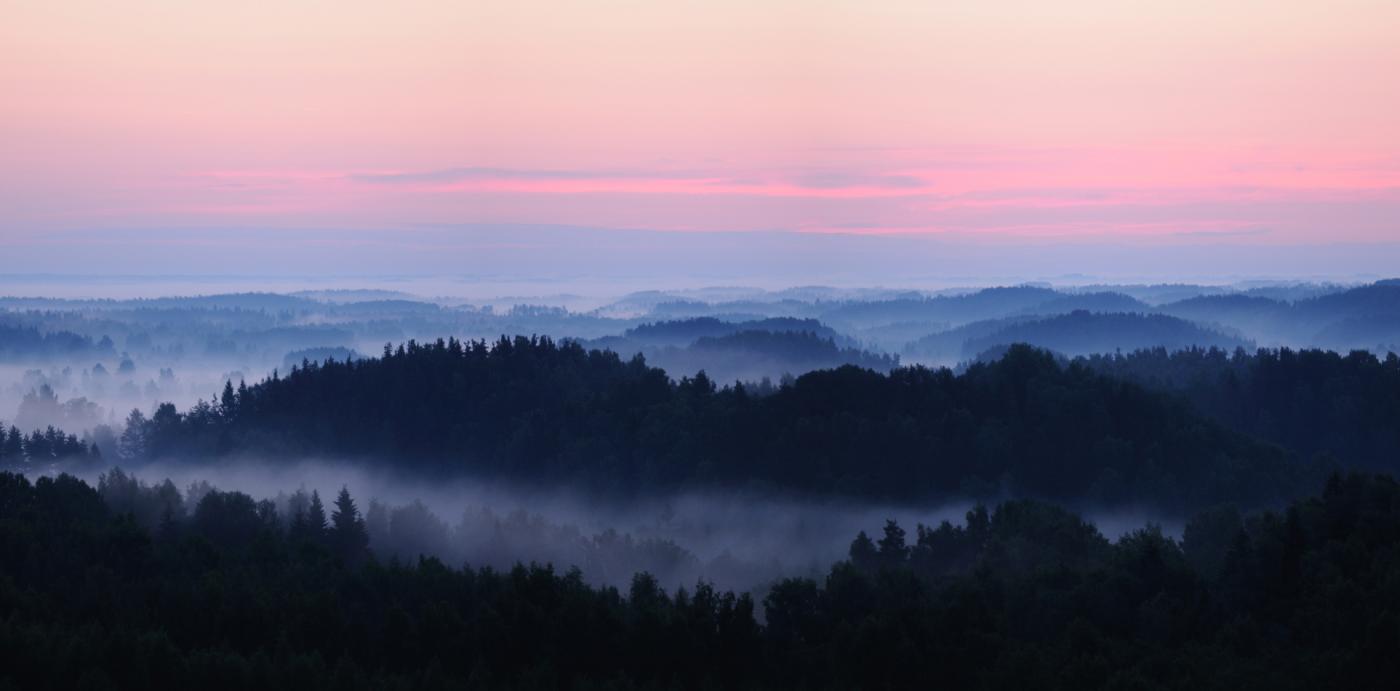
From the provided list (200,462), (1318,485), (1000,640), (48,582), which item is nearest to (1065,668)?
(1000,640)

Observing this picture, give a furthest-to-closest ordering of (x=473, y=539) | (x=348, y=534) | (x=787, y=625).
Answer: (x=473, y=539) → (x=348, y=534) → (x=787, y=625)

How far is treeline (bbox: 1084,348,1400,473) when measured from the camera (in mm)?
157625

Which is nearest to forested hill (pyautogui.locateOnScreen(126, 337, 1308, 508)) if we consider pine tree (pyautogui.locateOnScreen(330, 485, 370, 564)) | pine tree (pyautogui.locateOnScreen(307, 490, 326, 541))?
pine tree (pyautogui.locateOnScreen(330, 485, 370, 564))

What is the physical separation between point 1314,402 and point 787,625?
119 meters

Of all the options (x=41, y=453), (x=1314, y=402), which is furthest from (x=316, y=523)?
(x=1314, y=402)

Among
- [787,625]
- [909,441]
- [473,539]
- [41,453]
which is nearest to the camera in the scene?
[787,625]

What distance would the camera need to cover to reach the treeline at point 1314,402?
158 m

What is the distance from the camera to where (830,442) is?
147 meters

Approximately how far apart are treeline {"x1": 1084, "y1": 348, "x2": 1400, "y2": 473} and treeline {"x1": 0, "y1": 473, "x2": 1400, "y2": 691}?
287 ft

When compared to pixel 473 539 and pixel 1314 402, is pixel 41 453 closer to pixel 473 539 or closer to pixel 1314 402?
pixel 473 539

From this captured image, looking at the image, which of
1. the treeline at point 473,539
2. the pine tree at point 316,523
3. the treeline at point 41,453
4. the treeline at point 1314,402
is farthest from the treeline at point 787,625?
the treeline at point 41,453

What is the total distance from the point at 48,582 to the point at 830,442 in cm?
8290

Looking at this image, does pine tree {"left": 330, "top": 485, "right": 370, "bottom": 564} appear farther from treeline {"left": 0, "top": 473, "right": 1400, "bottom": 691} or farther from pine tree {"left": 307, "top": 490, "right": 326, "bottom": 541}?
treeline {"left": 0, "top": 473, "right": 1400, "bottom": 691}

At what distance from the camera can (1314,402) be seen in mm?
166000
